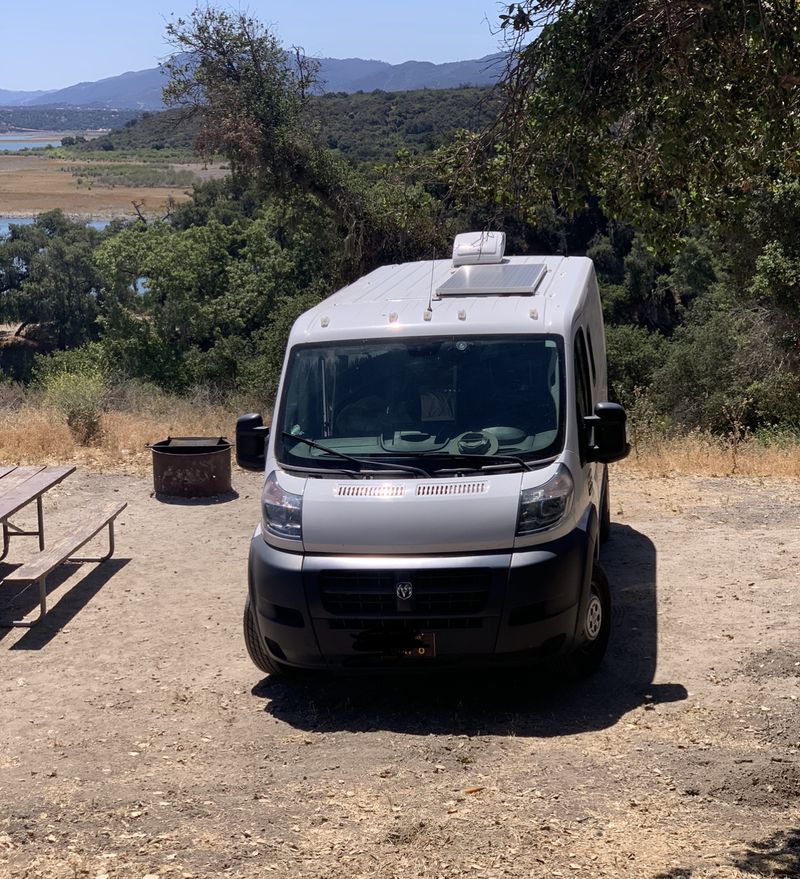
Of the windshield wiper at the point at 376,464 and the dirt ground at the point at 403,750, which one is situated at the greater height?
the windshield wiper at the point at 376,464

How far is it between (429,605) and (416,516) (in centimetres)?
44

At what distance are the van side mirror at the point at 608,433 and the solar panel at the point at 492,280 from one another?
103cm

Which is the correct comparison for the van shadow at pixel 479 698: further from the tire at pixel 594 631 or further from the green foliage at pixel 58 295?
the green foliage at pixel 58 295

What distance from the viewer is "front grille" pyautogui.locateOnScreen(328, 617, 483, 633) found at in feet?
18.9

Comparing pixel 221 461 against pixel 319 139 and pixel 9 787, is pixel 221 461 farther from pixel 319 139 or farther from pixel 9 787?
pixel 319 139

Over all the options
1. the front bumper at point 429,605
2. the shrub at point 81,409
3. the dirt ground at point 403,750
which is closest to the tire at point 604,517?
the dirt ground at point 403,750

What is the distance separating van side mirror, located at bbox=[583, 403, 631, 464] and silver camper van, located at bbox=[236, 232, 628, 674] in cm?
1

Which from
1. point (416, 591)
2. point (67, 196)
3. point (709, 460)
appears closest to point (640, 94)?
point (416, 591)

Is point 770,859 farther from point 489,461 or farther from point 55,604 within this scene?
point 55,604

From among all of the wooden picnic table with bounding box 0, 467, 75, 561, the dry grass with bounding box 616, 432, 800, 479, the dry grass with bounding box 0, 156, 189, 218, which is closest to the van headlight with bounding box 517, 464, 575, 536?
the wooden picnic table with bounding box 0, 467, 75, 561

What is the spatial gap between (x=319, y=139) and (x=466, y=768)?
939 inches

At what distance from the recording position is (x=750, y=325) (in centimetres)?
2416

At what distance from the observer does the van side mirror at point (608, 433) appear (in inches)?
249

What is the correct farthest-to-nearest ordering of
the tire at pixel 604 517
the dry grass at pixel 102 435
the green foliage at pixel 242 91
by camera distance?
1. the green foliage at pixel 242 91
2. the dry grass at pixel 102 435
3. the tire at pixel 604 517
